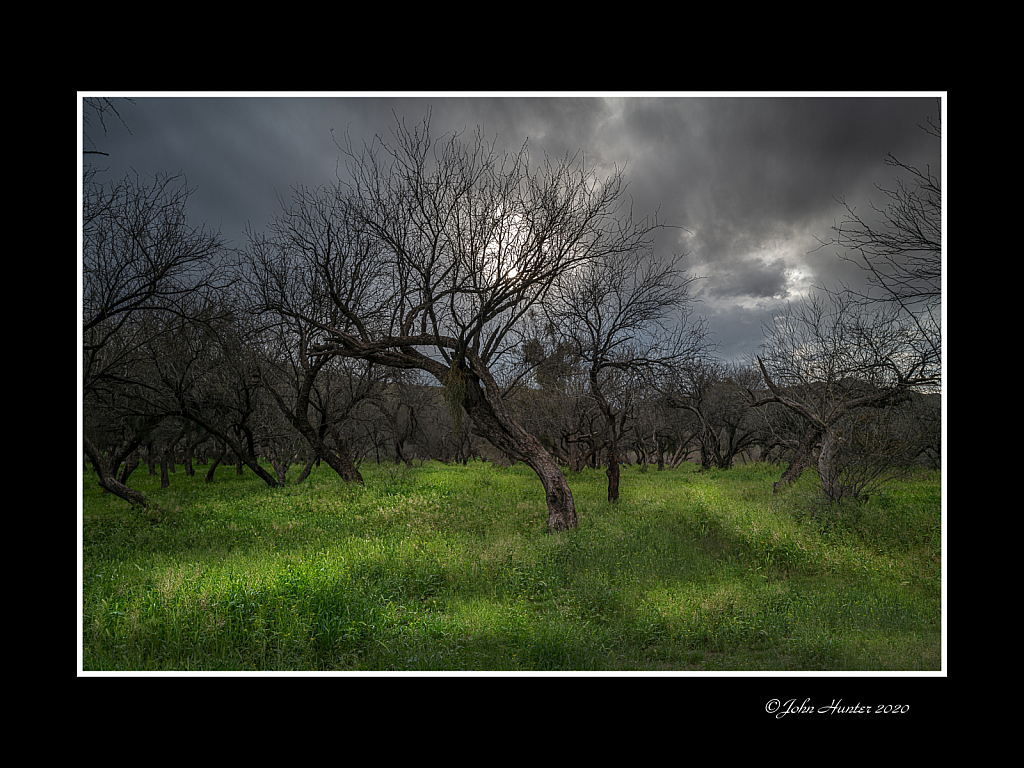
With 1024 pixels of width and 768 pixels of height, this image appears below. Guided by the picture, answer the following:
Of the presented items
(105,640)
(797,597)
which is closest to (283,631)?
(105,640)

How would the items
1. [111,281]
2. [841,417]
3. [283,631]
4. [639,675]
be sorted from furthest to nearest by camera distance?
[841,417] → [111,281] → [283,631] → [639,675]

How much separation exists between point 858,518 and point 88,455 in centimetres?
2046

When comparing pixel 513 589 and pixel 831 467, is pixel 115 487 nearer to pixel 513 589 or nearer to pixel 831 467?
pixel 513 589

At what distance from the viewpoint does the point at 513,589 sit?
6.29 m

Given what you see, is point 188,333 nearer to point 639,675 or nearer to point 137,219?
point 137,219

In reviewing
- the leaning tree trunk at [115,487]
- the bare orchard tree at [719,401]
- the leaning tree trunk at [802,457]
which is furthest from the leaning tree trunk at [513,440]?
the leaning tree trunk at [802,457]

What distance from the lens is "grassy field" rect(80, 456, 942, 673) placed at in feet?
14.5

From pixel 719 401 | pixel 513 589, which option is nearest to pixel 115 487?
pixel 513 589

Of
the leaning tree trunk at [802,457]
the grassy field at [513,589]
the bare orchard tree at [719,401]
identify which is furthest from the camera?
the leaning tree trunk at [802,457]

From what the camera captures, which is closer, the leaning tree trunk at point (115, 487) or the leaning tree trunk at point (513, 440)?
the leaning tree trunk at point (513, 440)

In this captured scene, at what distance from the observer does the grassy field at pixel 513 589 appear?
4418 mm

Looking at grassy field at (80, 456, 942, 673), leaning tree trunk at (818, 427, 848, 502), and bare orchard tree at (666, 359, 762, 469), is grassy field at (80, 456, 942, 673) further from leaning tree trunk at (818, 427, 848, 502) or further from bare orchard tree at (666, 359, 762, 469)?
bare orchard tree at (666, 359, 762, 469)

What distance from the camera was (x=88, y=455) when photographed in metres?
10.5

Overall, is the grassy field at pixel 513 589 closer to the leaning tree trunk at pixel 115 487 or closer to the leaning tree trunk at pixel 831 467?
the leaning tree trunk at pixel 115 487
